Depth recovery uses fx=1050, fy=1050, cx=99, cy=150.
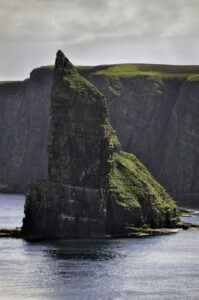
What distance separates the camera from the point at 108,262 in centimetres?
18775

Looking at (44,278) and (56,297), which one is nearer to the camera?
(56,297)

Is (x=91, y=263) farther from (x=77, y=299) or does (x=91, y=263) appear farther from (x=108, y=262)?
(x=77, y=299)

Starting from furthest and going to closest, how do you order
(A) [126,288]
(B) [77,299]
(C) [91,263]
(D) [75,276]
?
(C) [91,263] → (D) [75,276] → (A) [126,288] → (B) [77,299]

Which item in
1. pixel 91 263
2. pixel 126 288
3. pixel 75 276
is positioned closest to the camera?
pixel 126 288

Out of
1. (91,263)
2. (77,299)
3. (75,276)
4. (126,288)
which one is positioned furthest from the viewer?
(91,263)

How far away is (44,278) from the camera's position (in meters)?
166

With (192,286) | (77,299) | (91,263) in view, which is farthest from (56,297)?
(91,263)

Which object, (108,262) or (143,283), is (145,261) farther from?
(143,283)

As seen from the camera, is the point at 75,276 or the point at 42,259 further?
the point at 42,259

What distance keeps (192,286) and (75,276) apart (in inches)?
772

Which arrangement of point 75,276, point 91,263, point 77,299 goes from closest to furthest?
point 77,299, point 75,276, point 91,263

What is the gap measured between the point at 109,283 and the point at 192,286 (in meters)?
12.8

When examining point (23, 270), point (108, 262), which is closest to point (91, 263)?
point (108, 262)

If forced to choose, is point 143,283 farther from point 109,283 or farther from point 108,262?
point 108,262
